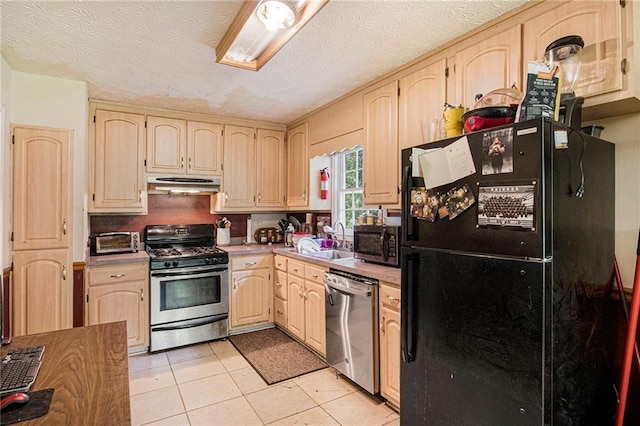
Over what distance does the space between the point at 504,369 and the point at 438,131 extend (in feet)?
4.32

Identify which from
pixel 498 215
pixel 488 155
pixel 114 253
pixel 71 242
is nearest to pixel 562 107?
pixel 488 155

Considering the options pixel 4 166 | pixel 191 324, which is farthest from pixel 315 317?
pixel 4 166

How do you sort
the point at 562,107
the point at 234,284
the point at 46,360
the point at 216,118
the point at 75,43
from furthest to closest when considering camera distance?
the point at 216,118, the point at 234,284, the point at 75,43, the point at 562,107, the point at 46,360

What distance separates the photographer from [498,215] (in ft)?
4.53

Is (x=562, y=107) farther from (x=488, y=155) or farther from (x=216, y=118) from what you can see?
(x=216, y=118)

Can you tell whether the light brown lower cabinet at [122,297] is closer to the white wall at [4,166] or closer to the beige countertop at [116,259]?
the beige countertop at [116,259]

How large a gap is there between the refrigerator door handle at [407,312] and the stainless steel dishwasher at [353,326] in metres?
0.54

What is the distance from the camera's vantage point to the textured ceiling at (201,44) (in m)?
1.82

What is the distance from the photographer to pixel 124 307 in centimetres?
310

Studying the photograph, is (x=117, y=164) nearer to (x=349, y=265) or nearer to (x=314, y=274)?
(x=314, y=274)

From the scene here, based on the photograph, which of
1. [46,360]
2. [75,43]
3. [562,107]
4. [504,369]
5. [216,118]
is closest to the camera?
[46,360]

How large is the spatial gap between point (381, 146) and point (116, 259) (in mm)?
2556

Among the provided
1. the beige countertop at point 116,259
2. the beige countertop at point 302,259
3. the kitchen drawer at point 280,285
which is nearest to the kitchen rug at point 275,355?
the kitchen drawer at point 280,285

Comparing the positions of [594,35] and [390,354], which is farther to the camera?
[390,354]
